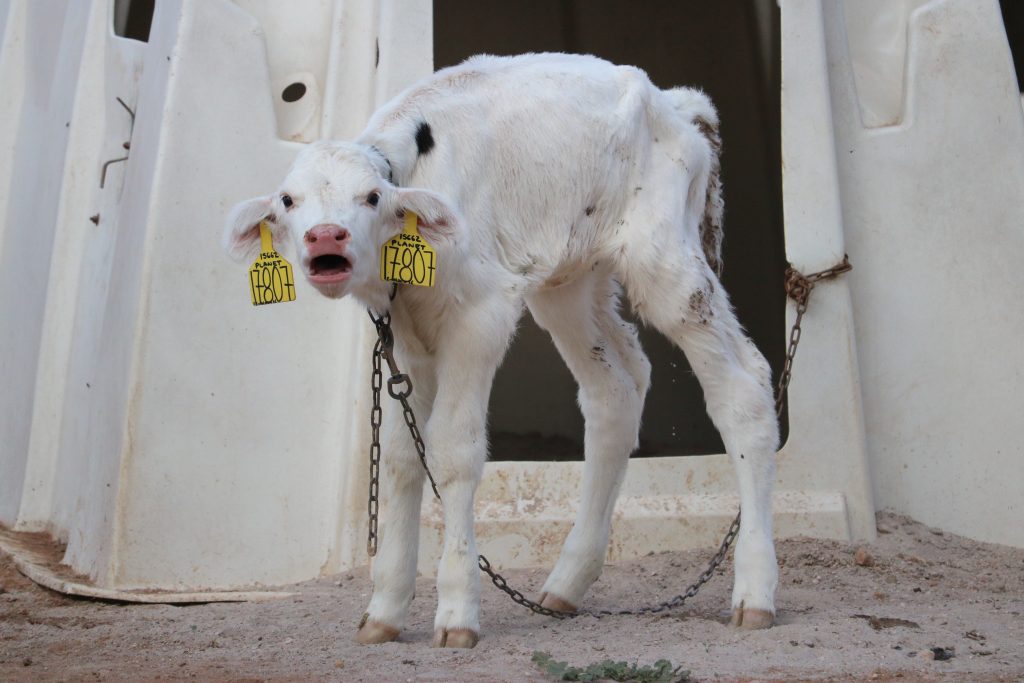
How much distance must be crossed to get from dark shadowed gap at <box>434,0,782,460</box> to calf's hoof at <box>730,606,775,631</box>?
2948 mm

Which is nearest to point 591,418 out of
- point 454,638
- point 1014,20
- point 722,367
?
point 722,367

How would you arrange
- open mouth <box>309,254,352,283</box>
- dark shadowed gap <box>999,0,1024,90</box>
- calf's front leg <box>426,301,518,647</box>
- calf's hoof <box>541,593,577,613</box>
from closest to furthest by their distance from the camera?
open mouth <box>309,254,352,283</box> < calf's front leg <box>426,301,518,647</box> < calf's hoof <box>541,593,577,613</box> < dark shadowed gap <box>999,0,1024,90</box>

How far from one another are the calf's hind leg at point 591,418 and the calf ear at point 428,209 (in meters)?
1.20

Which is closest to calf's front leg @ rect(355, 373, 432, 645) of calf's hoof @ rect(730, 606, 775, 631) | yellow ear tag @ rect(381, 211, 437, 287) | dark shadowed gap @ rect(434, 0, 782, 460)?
yellow ear tag @ rect(381, 211, 437, 287)

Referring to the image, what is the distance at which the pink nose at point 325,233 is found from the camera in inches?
184

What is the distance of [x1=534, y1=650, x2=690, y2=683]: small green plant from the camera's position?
167 inches

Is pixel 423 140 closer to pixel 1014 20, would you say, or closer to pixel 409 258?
pixel 409 258

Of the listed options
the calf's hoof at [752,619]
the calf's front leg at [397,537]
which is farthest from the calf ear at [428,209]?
the calf's hoof at [752,619]

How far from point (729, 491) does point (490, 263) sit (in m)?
2.74

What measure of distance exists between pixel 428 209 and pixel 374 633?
1.70 m

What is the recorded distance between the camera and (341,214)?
482 cm

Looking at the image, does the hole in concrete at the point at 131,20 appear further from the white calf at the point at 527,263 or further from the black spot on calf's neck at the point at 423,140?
the black spot on calf's neck at the point at 423,140

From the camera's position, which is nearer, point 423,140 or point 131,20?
point 423,140

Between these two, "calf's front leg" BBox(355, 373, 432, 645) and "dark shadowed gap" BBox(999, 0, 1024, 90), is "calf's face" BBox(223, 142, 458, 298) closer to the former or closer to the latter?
"calf's front leg" BBox(355, 373, 432, 645)
